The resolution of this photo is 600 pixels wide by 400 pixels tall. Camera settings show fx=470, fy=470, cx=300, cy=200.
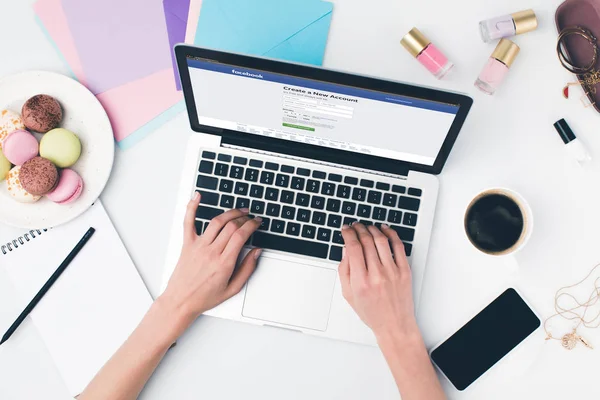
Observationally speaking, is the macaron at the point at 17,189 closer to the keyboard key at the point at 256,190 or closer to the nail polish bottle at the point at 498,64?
the keyboard key at the point at 256,190

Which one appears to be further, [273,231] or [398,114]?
[273,231]

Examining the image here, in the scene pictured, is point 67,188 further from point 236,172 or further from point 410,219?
point 410,219

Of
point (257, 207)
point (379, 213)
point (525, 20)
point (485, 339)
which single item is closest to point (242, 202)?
point (257, 207)

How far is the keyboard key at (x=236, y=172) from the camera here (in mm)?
787

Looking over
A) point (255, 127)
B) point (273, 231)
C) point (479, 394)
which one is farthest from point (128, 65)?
point (479, 394)

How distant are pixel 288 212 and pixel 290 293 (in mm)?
136

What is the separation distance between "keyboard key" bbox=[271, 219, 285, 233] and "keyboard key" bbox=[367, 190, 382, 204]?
0.15m

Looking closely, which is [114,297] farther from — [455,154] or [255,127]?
[455,154]

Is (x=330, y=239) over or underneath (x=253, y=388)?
over

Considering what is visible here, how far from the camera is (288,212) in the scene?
2.57ft

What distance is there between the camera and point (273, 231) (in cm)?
79

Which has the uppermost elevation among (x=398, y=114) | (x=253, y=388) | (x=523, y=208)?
(x=398, y=114)

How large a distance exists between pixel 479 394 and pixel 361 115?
0.51 metres

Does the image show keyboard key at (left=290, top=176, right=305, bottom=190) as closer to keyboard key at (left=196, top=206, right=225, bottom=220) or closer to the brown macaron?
keyboard key at (left=196, top=206, right=225, bottom=220)
